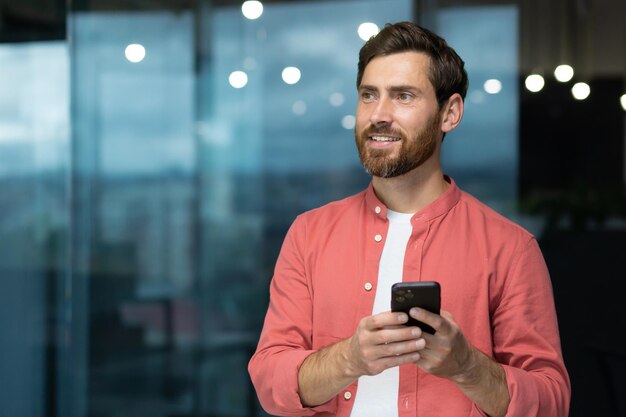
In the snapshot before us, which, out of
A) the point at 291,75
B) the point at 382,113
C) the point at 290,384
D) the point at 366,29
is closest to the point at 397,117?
the point at 382,113

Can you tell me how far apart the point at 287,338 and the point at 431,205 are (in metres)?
0.40

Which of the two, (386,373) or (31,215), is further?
(31,215)

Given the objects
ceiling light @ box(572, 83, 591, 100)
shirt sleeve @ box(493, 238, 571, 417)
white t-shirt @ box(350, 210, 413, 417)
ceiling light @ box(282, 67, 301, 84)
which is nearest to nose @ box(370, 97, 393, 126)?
white t-shirt @ box(350, 210, 413, 417)

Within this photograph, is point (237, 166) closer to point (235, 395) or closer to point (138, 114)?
point (138, 114)

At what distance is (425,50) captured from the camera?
1841 mm

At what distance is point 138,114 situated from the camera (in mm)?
4793

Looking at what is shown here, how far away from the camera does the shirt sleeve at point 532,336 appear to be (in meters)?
1.73


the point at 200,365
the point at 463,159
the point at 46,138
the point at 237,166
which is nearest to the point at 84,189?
the point at 46,138

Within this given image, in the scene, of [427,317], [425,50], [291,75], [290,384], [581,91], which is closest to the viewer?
[427,317]

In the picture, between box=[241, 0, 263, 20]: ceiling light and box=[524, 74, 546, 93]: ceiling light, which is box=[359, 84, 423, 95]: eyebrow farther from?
box=[241, 0, 263, 20]: ceiling light

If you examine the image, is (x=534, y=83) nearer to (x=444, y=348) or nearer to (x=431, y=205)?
(x=431, y=205)

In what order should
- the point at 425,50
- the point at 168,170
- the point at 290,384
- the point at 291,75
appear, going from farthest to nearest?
the point at 168,170, the point at 291,75, the point at 425,50, the point at 290,384

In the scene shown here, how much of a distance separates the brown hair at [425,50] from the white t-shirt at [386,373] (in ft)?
0.97

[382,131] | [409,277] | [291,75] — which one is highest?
[291,75]
